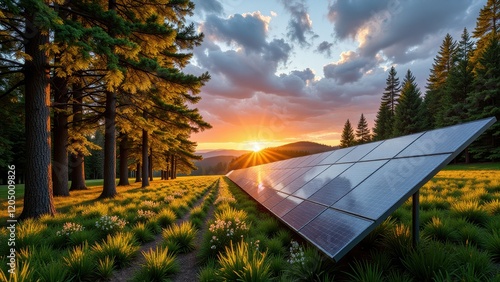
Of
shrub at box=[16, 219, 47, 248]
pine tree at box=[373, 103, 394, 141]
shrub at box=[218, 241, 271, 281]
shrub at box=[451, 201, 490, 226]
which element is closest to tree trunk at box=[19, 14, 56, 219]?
shrub at box=[16, 219, 47, 248]

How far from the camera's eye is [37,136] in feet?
26.2

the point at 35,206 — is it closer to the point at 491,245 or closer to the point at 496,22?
the point at 491,245

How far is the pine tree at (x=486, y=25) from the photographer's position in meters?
36.5

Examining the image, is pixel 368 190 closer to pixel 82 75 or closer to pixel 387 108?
pixel 82 75

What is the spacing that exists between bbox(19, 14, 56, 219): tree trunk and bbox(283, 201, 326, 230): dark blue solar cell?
8.67 metres

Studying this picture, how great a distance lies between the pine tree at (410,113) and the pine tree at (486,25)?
32.9 ft

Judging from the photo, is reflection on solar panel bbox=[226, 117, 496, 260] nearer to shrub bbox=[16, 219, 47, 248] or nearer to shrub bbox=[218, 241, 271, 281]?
shrub bbox=[218, 241, 271, 281]

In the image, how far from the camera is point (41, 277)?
11.2 feet

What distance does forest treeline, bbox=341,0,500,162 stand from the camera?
31.4 meters

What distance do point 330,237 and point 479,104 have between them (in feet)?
147

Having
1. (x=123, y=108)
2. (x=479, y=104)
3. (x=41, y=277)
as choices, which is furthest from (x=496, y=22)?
(x=41, y=277)

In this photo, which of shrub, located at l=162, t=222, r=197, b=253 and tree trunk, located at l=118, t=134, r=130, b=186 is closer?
shrub, located at l=162, t=222, r=197, b=253

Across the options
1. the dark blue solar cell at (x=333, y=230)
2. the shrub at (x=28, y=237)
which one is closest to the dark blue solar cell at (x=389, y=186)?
the dark blue solar cell at (x=333, y=230)

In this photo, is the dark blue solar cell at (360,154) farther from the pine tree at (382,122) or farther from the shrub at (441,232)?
the pine tree at (382,122)
